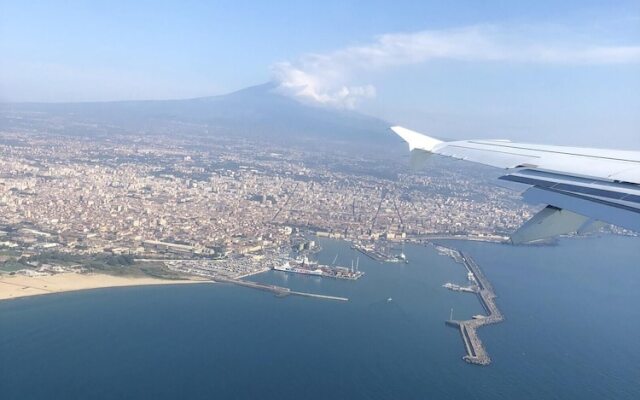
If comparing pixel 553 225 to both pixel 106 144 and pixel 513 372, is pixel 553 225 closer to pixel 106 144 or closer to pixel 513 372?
pixel 513 372

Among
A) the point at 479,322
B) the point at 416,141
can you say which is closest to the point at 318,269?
the point at 479,322

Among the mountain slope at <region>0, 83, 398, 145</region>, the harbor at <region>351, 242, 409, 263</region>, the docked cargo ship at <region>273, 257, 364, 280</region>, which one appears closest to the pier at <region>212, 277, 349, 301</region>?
the docked cargo ship at <region>273, 257, 364, 280</region>

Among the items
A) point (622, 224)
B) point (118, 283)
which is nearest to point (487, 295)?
point (118, 283)

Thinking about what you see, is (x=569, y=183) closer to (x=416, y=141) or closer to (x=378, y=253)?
(x=416, y=141)

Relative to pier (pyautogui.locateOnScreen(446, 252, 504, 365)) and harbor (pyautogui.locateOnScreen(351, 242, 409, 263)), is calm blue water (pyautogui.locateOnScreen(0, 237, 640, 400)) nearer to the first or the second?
pier (pyautogui.locateOnScreen(446, 252, 504, 365))

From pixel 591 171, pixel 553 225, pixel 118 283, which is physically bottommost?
pixel 118 283

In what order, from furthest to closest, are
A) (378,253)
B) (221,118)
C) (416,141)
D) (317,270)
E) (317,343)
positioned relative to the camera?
(221,118) → (378,253) → (317,270) → (317,343) → (416,141)
